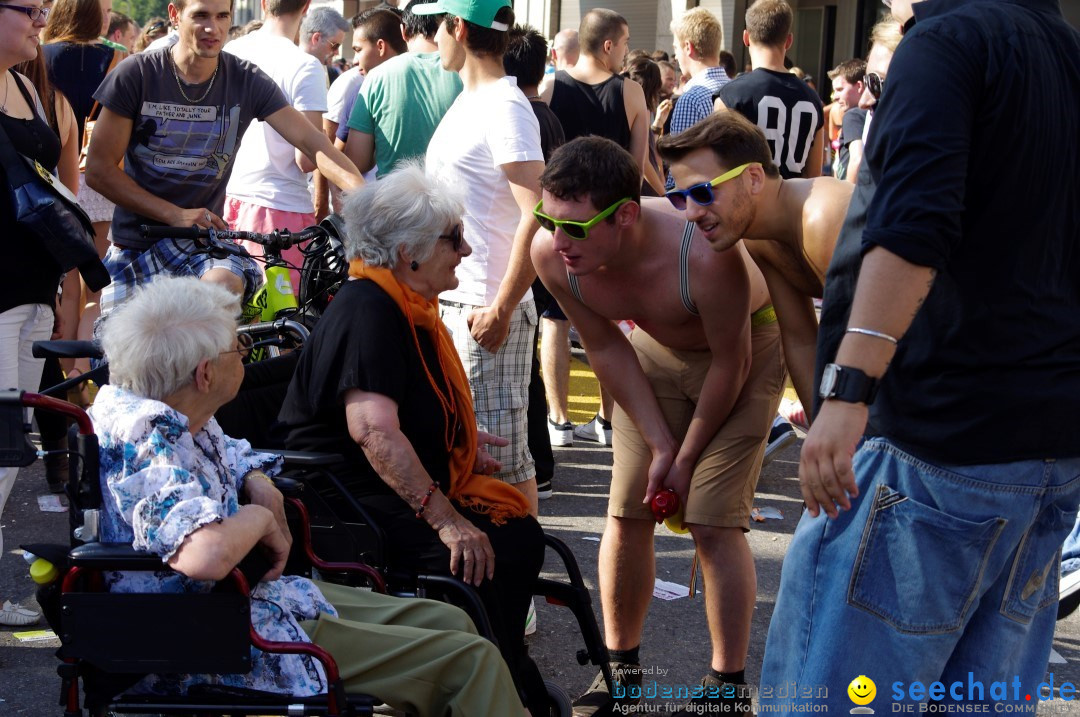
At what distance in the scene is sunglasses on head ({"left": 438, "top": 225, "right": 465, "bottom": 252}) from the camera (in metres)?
3.54

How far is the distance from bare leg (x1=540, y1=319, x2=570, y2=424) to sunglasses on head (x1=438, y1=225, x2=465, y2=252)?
2.97m

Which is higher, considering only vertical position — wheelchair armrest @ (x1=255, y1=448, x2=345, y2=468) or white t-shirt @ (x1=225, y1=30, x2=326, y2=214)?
white t-shirt @ (x1=225, y1=30, x2=326, y2=214)

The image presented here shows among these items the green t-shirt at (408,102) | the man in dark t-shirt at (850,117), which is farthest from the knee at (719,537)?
the man in dark t-shirt at (850,117)

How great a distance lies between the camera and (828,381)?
2.11 meters

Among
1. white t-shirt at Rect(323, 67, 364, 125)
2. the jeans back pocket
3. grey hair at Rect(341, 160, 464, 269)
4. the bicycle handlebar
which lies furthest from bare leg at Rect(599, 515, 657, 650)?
white t-shirt at Rect(323, 67, 364, 125)

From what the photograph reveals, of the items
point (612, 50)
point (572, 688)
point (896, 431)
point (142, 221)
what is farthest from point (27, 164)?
point (612, 50)

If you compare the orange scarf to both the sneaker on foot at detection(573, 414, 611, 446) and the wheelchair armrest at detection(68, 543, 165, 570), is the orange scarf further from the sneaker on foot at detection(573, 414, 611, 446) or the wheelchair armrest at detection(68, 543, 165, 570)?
the sneaker on foot at detection(573, 414, 611, 446)

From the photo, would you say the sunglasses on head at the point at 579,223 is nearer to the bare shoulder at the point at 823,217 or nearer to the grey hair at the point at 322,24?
the bare shoulder at the point at 823,217

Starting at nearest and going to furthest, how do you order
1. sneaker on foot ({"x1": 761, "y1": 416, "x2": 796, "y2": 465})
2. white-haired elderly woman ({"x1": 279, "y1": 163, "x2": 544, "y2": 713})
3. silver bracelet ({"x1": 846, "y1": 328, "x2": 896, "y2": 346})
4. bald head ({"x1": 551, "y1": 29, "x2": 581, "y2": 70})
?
silver bracelet ({"x1": 846, "y1": 328, "x2": 896, "y2": 346}) < white-haired elderly woman ({"x1": 279, "y1": 163, "x2": 544, "y2": 713}) < sneaker on foot ({"x1": 761, "y1": 416, "x2": 796, "y2": 465}) < bald head ({"x1": 551, "y1": 29, "x2": 581, "y2": 70})

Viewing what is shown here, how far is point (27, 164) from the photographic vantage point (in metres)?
3.79

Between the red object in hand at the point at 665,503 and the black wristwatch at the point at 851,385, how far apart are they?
58.5 inches

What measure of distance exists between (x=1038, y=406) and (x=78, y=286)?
464 cm

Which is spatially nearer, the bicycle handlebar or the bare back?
the bare back

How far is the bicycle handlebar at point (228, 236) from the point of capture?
4188 millimetres
